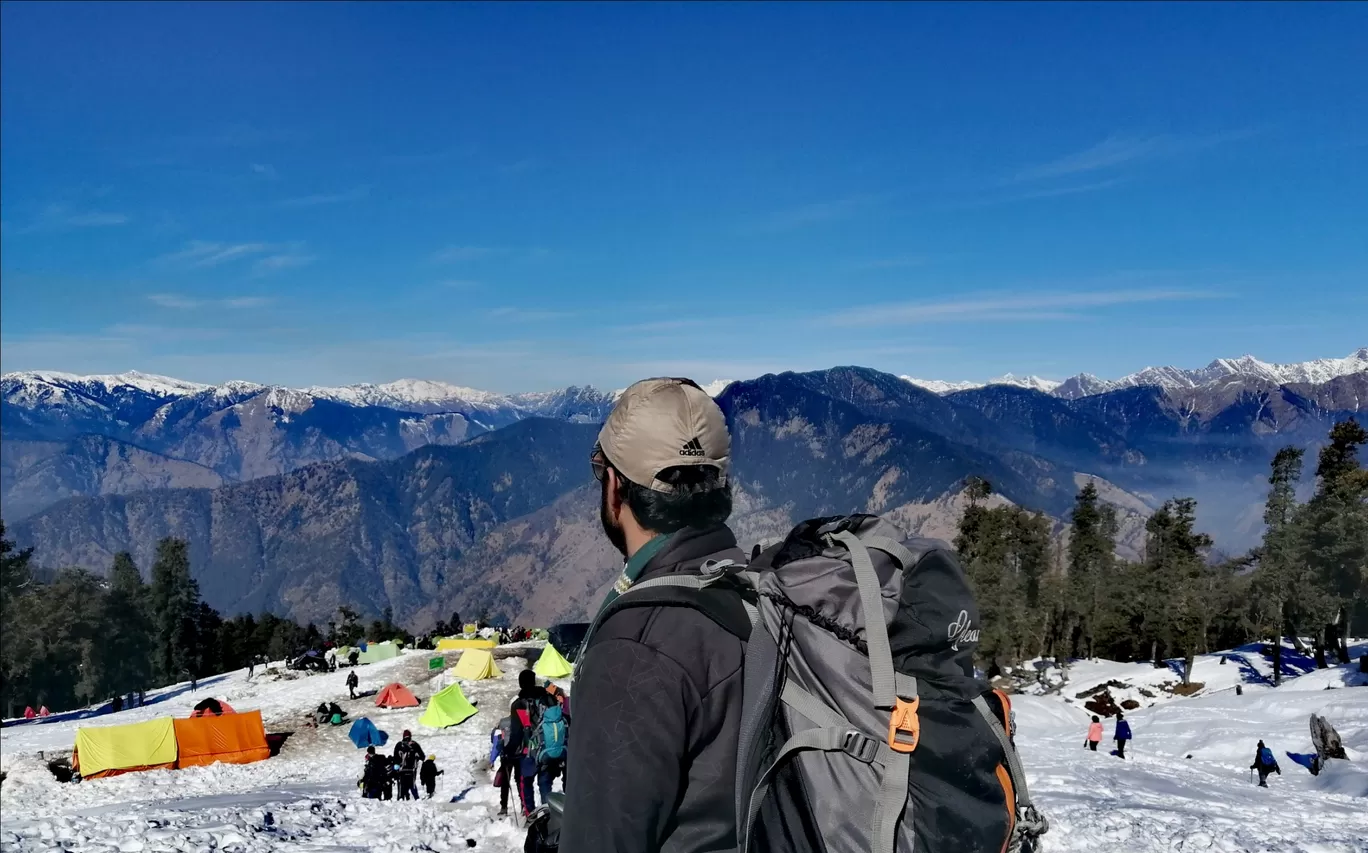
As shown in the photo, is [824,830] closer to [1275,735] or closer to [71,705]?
[1275,735]

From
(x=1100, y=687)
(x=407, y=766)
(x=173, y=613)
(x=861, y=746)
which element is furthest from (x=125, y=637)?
(x=861, y=746)

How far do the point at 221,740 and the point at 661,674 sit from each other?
36.9 metres

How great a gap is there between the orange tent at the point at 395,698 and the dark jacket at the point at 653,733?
46.9m

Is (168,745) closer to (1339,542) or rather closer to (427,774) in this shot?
(427,774)

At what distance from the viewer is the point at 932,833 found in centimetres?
274

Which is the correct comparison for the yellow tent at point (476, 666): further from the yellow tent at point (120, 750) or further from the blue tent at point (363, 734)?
the yellow tent at point (120, 750)

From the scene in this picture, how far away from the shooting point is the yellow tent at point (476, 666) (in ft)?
168

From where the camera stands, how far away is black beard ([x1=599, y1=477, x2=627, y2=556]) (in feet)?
11.2

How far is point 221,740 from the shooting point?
33.4 meters

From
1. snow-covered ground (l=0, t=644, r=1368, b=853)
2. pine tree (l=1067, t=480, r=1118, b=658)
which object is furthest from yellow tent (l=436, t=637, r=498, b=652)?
pine tree (l=1067, t=480, r=1118, b=658)

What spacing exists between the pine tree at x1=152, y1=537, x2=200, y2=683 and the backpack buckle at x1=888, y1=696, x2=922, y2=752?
106 m

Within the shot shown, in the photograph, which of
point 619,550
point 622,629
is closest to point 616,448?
point 619,550

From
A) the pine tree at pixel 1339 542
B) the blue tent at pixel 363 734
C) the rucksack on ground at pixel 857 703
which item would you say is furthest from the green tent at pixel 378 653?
the rucksack on ground at pixel 857 703

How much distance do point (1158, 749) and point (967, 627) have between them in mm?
39528
